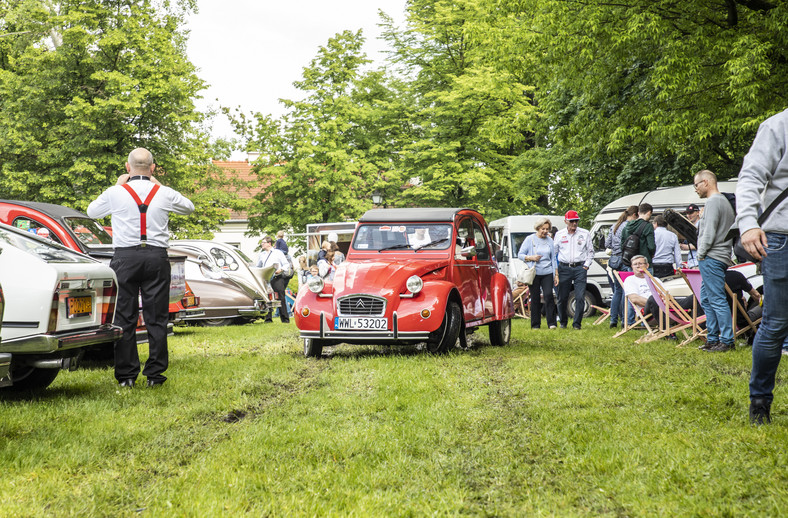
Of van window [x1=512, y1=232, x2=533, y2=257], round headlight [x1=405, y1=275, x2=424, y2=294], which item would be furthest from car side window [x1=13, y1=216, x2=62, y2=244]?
van window [x1=512, y1=232, x2=533, y2=257]

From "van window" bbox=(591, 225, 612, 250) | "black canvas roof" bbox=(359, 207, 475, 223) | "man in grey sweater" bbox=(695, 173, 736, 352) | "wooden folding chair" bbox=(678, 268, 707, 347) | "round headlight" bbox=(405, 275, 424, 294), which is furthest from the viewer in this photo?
"van window" bbox=(591, 225, 612, 250)

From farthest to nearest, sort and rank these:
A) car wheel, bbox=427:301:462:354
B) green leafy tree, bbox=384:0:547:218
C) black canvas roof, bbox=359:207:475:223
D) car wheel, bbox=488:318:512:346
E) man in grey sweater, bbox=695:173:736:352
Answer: green leafy tree, bbox=384:0:547:218 → car wheel, bbox=488:318:512:346 → black canvas roof, bbox=359:207:475:223 → car wheel, bbox=427:301:462:354 → man in grey sweater, bbox=695:173:736:352

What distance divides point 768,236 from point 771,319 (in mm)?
507

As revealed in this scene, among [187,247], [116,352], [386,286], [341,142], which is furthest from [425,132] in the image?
[116,352]

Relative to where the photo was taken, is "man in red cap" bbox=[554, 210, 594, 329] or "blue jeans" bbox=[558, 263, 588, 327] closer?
"man in red cap" bbox=[554, 210, 594, 329]

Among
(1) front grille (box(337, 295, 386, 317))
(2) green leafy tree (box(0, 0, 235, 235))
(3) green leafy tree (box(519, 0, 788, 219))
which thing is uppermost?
(2) green leafy tree (box(0, 0, 235, 235))

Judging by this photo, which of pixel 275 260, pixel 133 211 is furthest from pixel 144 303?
pixel 275 260

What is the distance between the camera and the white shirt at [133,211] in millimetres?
7090

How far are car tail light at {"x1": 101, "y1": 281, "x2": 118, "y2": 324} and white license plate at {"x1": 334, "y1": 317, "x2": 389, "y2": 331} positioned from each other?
9.92ft

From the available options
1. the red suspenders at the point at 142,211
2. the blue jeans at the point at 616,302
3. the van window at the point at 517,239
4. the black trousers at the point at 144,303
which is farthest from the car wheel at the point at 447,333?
the van window at the point at 517,239

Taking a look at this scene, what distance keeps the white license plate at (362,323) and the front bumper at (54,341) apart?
319 cm

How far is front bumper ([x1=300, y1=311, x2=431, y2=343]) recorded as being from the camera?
9258mm

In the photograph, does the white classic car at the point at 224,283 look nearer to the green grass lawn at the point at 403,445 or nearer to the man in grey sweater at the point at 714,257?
the green grass lawn at the point at 403,445

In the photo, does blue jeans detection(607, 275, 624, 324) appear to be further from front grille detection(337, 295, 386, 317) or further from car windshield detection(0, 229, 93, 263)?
car windshield detection(0, 229, 93, 263)
